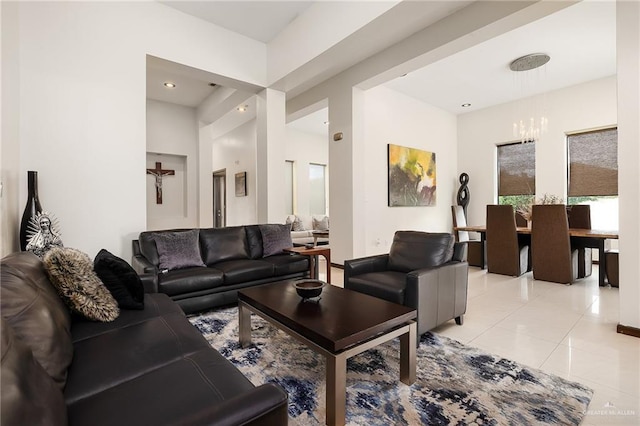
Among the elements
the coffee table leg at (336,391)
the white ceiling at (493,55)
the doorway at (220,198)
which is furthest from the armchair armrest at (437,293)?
the doorway at (220,198)

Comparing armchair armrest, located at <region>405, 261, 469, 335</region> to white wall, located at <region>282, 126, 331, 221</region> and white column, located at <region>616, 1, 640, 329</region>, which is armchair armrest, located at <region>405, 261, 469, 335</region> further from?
white wall, located at <region>282, 126, 331, 221</region>

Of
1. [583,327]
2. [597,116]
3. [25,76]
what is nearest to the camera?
[583,327]

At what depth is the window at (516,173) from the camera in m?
6.29

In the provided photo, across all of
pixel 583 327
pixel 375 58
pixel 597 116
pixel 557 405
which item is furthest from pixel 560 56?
pixel 557 405

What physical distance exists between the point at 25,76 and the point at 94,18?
965 mm

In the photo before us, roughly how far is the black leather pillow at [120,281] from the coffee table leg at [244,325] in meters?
0.66

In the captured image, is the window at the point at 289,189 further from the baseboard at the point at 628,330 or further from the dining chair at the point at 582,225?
the baseboard at the point at 628,330

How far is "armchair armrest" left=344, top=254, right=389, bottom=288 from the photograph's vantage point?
2838 millimetres

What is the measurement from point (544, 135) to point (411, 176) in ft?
8.93

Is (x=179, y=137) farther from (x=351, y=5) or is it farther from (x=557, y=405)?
(x=557, y=405)

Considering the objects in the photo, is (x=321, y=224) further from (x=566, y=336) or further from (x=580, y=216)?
(x=566, y=336)

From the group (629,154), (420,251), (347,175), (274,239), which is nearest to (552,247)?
(629,154)

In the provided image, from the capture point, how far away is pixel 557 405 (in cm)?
160

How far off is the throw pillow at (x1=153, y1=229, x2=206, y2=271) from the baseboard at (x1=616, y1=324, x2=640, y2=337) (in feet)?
12.7
